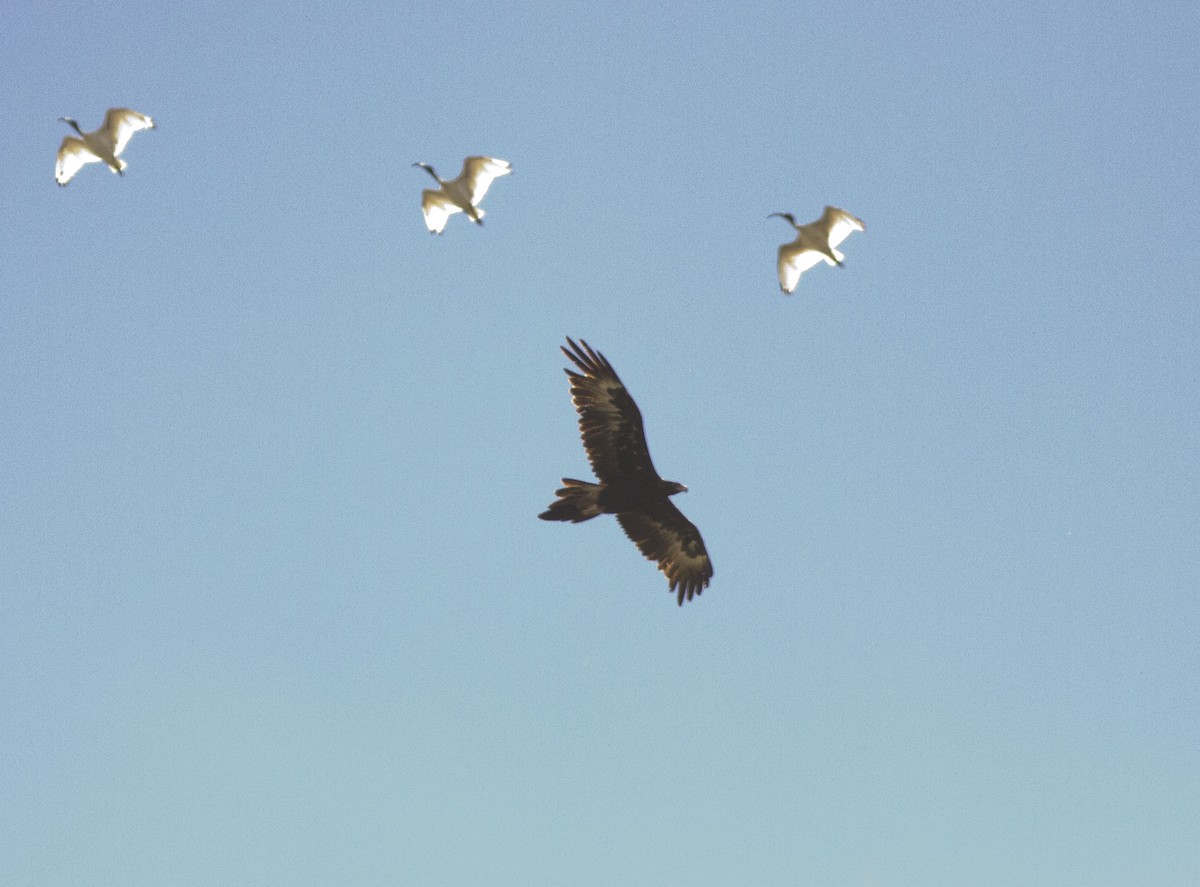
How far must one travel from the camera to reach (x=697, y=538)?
27125mm

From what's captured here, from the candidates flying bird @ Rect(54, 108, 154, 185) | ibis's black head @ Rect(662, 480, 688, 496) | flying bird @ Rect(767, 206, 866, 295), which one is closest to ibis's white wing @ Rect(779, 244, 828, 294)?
flying bird @ Rect(767, 206, 866, 295)

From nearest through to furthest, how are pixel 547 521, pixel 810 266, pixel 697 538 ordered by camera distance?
pixel 547 521, pixel 697 538, pixel 810 266

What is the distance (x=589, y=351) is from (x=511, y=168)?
6.69 m

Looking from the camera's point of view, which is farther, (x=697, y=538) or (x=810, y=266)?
(x=810, y=266)

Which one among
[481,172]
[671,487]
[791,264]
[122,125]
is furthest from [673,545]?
[122,125]

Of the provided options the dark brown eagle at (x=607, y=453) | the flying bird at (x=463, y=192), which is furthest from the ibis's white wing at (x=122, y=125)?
the dark brown eagle at (x=607, y=453)

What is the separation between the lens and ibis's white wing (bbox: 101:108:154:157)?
2988 centimetres

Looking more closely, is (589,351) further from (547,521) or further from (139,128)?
(139,128)

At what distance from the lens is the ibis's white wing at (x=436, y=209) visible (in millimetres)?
31312

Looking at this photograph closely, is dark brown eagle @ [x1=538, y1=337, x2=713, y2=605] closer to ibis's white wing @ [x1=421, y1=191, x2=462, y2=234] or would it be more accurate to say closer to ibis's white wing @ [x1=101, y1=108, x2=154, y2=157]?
ibis's white wing @ [x1=421, y1=191, x2=462, y2=234]

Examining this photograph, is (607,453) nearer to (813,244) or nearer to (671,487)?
(671,487)

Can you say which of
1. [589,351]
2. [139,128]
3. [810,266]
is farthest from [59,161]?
[810,266]

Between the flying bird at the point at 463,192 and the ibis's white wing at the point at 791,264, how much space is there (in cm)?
545

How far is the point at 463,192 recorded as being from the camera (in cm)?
3062
